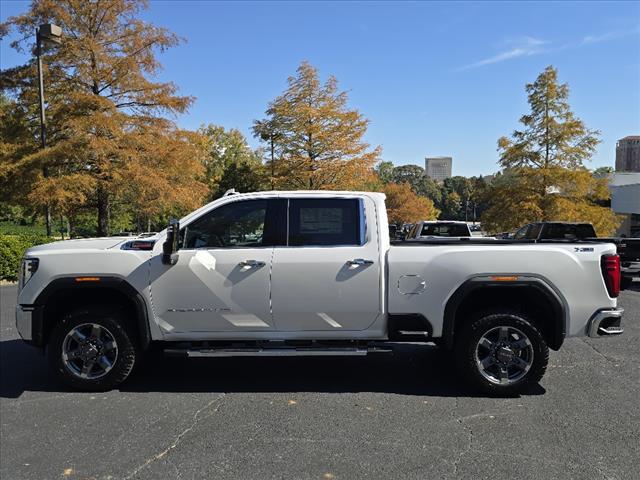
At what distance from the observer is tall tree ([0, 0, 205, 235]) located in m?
17.1

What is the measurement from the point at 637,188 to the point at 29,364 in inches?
1457

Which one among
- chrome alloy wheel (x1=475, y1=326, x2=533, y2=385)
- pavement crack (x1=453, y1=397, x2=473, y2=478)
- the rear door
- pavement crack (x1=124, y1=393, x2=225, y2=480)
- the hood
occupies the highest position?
the hood

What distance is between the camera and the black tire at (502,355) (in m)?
4.66

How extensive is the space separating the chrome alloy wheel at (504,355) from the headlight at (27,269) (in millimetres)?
4082

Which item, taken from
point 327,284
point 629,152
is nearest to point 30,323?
point 327,284

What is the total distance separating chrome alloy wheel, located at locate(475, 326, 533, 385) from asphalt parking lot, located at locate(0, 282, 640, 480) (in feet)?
0.75

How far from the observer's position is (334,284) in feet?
15.3

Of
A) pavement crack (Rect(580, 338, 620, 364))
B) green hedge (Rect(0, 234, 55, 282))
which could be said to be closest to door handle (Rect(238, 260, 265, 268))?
pavement crack (Rect(580, 338, 620, 364))

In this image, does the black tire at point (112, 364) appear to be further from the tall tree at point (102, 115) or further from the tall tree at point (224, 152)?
the tall tree at point (224, 152)

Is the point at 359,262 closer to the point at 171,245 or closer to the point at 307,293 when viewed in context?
the point at 307,293

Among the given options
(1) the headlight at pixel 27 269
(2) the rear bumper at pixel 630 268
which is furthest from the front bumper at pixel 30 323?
(2) the rear bumper at pixel 630 268

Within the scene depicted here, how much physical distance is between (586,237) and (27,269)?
12.4 meters

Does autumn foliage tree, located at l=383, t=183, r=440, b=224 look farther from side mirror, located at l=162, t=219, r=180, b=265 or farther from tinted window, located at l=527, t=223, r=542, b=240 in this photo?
side mirror, located at l=162, t=219, r=180, b=265

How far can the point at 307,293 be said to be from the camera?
4660 millimetres
